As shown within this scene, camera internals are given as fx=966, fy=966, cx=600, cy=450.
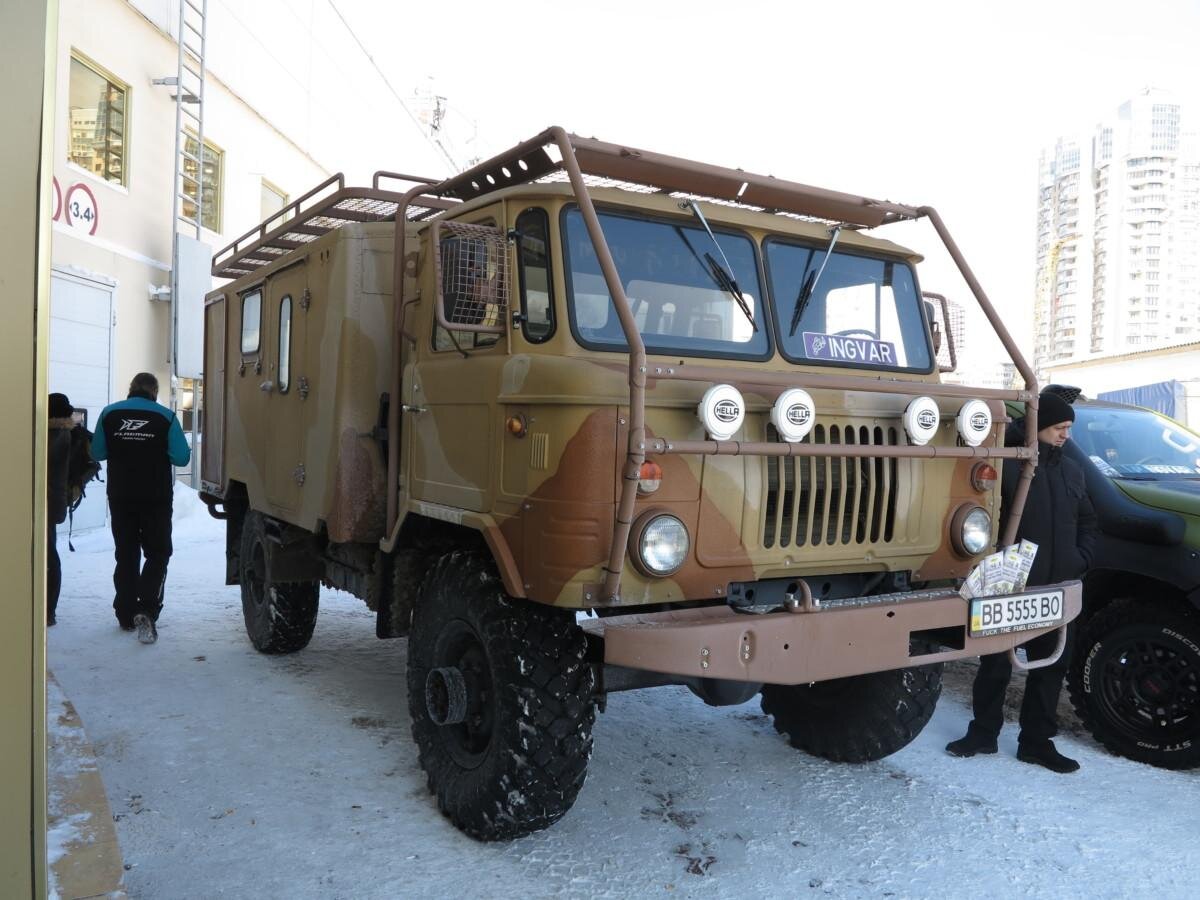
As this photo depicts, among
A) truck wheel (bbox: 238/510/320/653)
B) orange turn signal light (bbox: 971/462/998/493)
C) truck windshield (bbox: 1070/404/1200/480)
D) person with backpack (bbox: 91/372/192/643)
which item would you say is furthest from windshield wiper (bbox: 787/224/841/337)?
person with backpack (bbox: 91/372/192/643)

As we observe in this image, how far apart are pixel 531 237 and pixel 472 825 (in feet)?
7.30

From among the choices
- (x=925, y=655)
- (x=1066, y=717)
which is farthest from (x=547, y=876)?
(x=1066, y=717)

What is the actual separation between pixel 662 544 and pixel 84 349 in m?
9.86

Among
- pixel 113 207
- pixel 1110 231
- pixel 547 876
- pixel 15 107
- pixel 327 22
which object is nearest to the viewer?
pixel 15 107

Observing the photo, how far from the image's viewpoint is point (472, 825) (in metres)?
3.61

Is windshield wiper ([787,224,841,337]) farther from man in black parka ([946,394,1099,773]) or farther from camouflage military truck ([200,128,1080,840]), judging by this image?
man in black parka ([946,394,1099,773])

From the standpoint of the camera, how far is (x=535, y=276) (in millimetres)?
3645

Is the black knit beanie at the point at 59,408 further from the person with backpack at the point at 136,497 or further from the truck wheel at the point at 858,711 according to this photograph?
the truck wheel at the point at 858,711

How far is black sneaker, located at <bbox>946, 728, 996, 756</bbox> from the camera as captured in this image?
4.73 m

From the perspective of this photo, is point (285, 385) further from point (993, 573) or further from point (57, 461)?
point (993, 573)

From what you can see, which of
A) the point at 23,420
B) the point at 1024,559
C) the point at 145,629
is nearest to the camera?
the point at 23,420

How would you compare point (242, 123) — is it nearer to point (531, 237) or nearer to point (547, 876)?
point (531, 237)

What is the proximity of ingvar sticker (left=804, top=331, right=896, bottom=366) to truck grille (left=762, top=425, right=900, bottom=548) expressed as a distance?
0.50 meters

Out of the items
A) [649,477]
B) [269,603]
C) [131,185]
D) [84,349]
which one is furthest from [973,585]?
[131,185]
